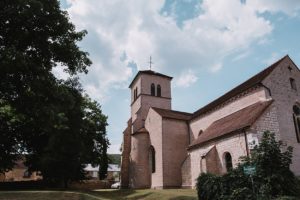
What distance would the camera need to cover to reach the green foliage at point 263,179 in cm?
1283

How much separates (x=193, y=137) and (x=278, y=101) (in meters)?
12.0

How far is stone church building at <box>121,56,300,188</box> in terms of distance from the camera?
21.1m

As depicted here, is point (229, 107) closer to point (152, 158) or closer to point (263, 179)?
point (152, 158)

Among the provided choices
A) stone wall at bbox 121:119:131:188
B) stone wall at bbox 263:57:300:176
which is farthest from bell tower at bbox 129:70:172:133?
stone wall at bbox 263:57:300:176

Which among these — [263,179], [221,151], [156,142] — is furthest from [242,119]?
[156,142]

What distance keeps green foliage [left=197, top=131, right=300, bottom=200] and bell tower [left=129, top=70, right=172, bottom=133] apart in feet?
83.1

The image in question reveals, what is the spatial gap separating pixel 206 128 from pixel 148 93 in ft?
45.5

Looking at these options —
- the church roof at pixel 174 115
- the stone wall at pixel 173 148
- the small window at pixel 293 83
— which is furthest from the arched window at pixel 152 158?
the small window at pixel 293 83

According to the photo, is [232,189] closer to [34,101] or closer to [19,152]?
[34,101]

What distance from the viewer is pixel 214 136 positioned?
76.3ft

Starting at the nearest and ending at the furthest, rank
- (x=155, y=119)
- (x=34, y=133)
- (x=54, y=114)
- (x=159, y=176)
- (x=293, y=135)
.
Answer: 1. (x=54, y=114)
2. (x=293, y=135)
3. (x=159, y=176)
4. (x=155, y=119)
5. (x=34, y=133)

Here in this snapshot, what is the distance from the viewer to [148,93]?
41250 millimetres

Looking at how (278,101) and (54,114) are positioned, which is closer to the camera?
(54,114)

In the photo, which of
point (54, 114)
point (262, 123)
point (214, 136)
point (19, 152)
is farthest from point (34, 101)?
point (19, 152)
